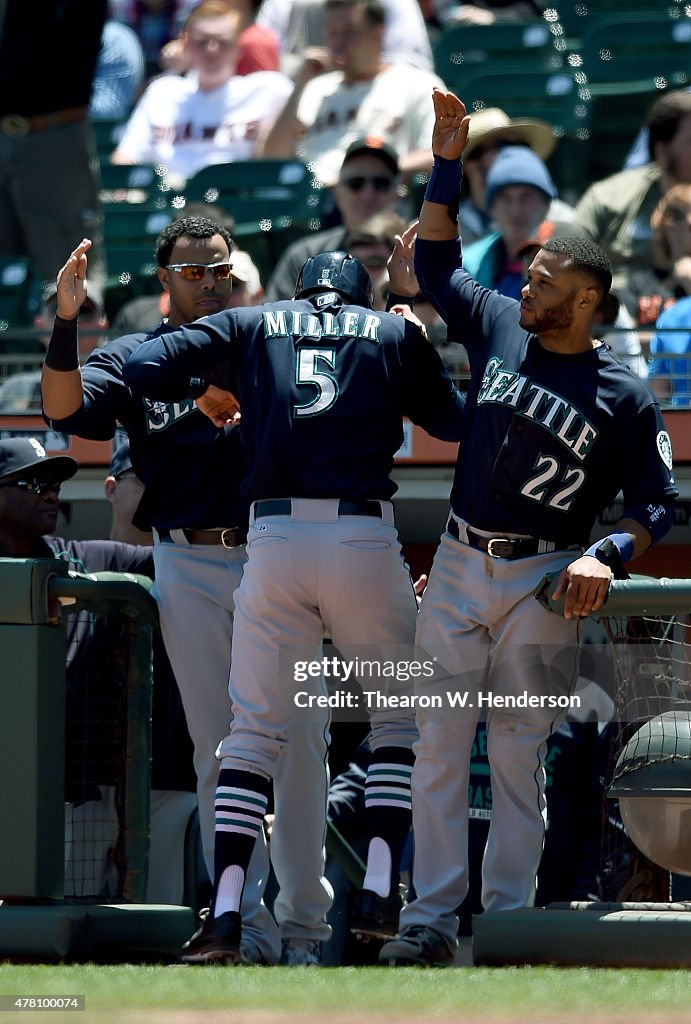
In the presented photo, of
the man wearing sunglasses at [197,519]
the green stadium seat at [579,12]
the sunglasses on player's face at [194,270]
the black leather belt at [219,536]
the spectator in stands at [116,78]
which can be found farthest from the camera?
the spectator in stands at [116,78]

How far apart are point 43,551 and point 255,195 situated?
15.2 feet

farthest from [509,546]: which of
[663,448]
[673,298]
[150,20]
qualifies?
[150,20]

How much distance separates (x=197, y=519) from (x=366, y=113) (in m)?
5.17

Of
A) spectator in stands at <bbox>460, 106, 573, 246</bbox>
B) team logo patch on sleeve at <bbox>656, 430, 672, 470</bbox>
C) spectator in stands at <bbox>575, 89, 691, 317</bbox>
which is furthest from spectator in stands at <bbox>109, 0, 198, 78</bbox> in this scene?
team logo patch on sleeve at <bbox>656, 430, 672, 470</bbox>

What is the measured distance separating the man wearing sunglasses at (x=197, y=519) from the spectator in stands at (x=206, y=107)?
5.17 m

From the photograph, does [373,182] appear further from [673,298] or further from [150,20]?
[150,20]

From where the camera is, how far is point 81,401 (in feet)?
15.0

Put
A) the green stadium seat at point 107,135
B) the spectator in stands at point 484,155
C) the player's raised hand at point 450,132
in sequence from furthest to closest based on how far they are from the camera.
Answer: the green stadium seat at point 107,135, the spectator in stands at point 484,155, the player's raised hand at point 450,132

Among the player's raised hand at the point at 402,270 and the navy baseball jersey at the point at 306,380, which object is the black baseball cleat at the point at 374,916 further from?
the player's raised hand at the point at 402,270

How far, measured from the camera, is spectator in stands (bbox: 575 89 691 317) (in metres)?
7.88

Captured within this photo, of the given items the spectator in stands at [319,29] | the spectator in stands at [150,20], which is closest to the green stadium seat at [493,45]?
the spectator in stands at [319,29]

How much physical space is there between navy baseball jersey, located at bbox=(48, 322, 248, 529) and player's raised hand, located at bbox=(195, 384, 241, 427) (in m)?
0.21

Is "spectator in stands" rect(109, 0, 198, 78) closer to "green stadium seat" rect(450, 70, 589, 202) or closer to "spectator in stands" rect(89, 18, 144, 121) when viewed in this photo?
"spectator in stands" rect(89, 18, 144, 121)

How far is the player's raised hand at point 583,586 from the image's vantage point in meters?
3.99
